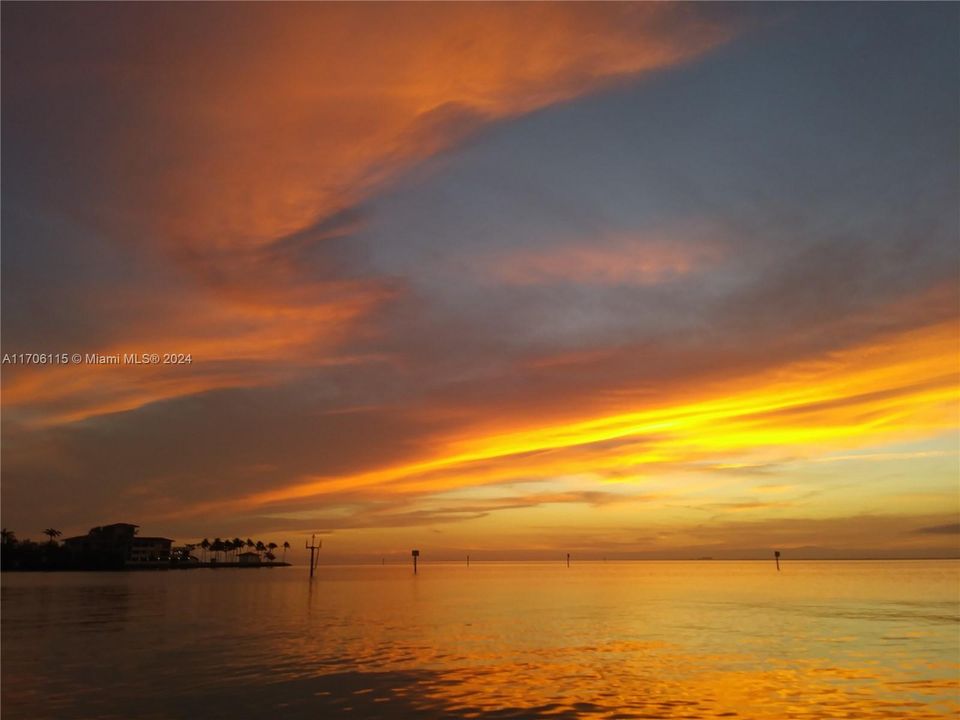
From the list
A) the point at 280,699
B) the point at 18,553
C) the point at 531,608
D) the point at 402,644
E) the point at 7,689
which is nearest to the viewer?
the point at 280,699

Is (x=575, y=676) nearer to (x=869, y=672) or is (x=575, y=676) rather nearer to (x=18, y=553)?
(x=869, y=672)

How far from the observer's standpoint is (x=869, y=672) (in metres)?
30.6

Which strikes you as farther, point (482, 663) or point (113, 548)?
point (113, 548)

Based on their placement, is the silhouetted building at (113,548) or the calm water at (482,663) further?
the silhouetted building at (113,548)

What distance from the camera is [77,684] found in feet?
93.1

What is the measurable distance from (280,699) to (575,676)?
41.1 ft

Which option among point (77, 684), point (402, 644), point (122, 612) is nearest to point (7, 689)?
point (77, 684)

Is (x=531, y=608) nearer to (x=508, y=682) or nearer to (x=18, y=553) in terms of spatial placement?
(x=508, y=682)

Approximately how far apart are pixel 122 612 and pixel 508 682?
45.1 m

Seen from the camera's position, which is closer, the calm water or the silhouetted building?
the calm water

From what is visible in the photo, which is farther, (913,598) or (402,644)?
(913,598)

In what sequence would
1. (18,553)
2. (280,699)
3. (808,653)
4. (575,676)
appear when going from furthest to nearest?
(18,553) → (808,653) → (575,676) → (280,699)

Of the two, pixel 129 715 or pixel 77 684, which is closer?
pixel 129 715

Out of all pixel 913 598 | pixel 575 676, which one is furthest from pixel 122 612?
pixel 913 598
